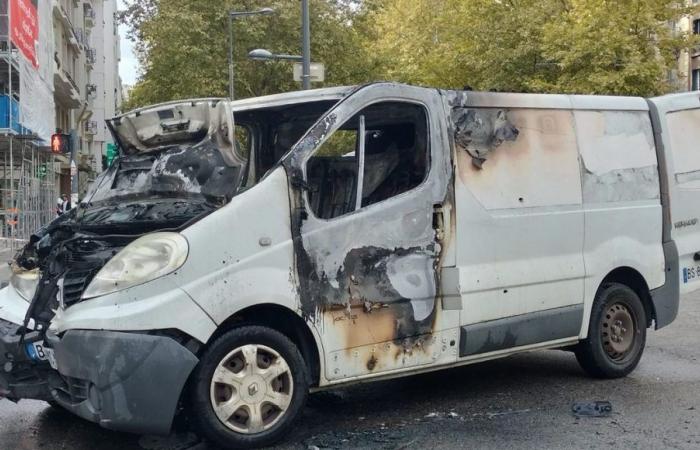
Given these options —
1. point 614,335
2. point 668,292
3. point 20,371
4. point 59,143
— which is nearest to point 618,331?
point 614,335

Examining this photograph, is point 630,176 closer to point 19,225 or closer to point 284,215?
point 284,215

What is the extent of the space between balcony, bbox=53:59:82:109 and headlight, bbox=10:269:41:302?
3047cm

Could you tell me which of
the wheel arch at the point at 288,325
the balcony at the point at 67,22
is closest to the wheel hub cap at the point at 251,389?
the wheel arch at the point at 288,325

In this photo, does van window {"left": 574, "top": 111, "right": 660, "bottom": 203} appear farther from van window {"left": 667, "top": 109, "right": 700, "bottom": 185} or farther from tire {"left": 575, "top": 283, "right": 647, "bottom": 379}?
tire {"left": 575, "top": 283, "right": 647, "bottom": 379}

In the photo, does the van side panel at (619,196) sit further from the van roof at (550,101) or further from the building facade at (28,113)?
the building facade at (28,113)

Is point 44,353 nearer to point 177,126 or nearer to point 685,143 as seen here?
point 177,126

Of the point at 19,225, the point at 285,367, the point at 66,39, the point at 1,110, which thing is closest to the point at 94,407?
the point at 285,367

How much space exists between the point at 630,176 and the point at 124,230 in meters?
3.91

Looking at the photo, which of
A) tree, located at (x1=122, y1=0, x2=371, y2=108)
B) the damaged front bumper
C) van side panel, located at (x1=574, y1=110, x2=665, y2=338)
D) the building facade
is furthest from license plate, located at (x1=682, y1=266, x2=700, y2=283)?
tree, located at (x1=122, y1=0, x2=371, y2=108)

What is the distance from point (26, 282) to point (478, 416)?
312 centimetres

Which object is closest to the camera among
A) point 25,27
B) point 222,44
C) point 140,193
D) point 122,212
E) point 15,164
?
point 122,212

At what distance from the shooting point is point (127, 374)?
154 inches

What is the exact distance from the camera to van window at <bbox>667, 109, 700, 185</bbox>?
255 inches

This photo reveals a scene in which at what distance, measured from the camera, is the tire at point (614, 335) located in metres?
5.99
